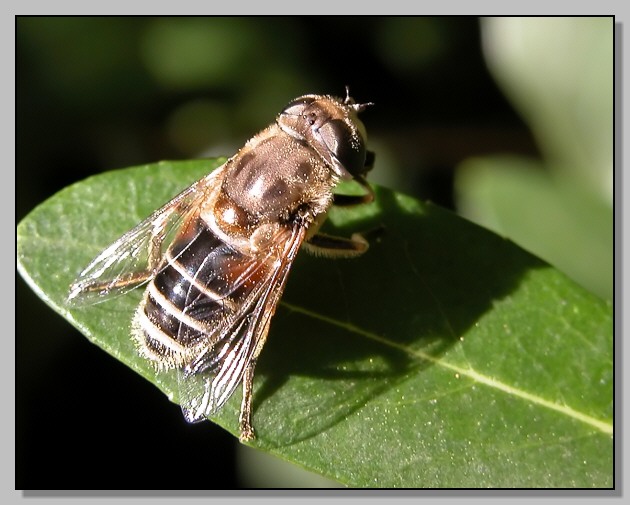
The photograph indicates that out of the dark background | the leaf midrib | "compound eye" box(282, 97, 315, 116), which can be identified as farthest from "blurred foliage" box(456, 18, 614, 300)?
"compound eye" box(282, 97, 315, 116)

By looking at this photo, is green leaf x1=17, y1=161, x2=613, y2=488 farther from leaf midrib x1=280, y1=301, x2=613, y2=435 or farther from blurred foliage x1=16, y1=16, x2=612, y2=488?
blurred foliage x1=16, y1=16, x2=612, y2=488

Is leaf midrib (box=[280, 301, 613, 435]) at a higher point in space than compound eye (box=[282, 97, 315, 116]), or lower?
lower

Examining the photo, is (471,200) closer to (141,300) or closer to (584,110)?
(584,110)

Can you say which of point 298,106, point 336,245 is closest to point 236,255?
point 336,245

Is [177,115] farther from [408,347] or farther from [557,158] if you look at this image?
[408,347]

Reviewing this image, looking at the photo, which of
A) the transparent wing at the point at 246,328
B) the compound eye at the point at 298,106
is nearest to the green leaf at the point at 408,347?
the transparent wing at the point at 246,328

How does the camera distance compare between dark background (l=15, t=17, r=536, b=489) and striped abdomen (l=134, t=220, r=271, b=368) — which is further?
dark background (l=15, t=17, r=536, b=489)

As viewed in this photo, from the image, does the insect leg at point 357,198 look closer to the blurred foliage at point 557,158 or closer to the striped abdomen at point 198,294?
the striped abdomen at point 198,294
